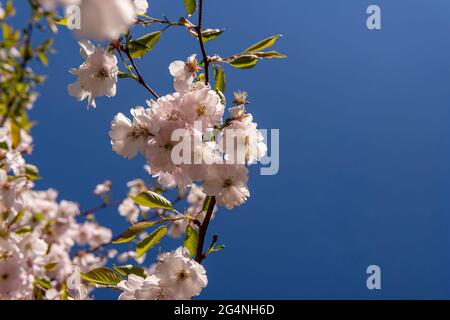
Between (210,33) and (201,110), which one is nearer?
(201,110)

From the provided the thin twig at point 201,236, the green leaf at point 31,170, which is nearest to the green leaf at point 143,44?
the thin twig at point 201,236

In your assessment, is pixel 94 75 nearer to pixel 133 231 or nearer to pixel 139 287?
pixel 133 231

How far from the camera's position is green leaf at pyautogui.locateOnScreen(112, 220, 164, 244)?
55.5 inches

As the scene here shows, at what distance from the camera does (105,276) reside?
143 centimetres

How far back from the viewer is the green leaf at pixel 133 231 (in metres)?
1.41

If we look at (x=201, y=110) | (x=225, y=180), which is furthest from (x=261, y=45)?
(x=225, y=180)

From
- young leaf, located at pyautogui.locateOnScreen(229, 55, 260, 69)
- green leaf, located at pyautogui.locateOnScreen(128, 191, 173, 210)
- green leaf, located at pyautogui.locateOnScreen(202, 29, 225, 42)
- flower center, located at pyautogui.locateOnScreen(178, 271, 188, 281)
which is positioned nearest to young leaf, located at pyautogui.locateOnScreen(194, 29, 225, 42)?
green leaf, located at pyautogui.locateOnScreen(202, 29, 225, 42)

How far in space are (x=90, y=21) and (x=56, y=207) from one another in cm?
545

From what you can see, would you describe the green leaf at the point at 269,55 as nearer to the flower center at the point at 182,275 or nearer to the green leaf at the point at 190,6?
the green leaf at the point at 190,6

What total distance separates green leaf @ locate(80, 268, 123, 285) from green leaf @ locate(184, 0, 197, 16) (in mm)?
979

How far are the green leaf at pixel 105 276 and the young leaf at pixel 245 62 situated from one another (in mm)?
893

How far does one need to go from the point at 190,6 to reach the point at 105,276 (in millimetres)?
1026
